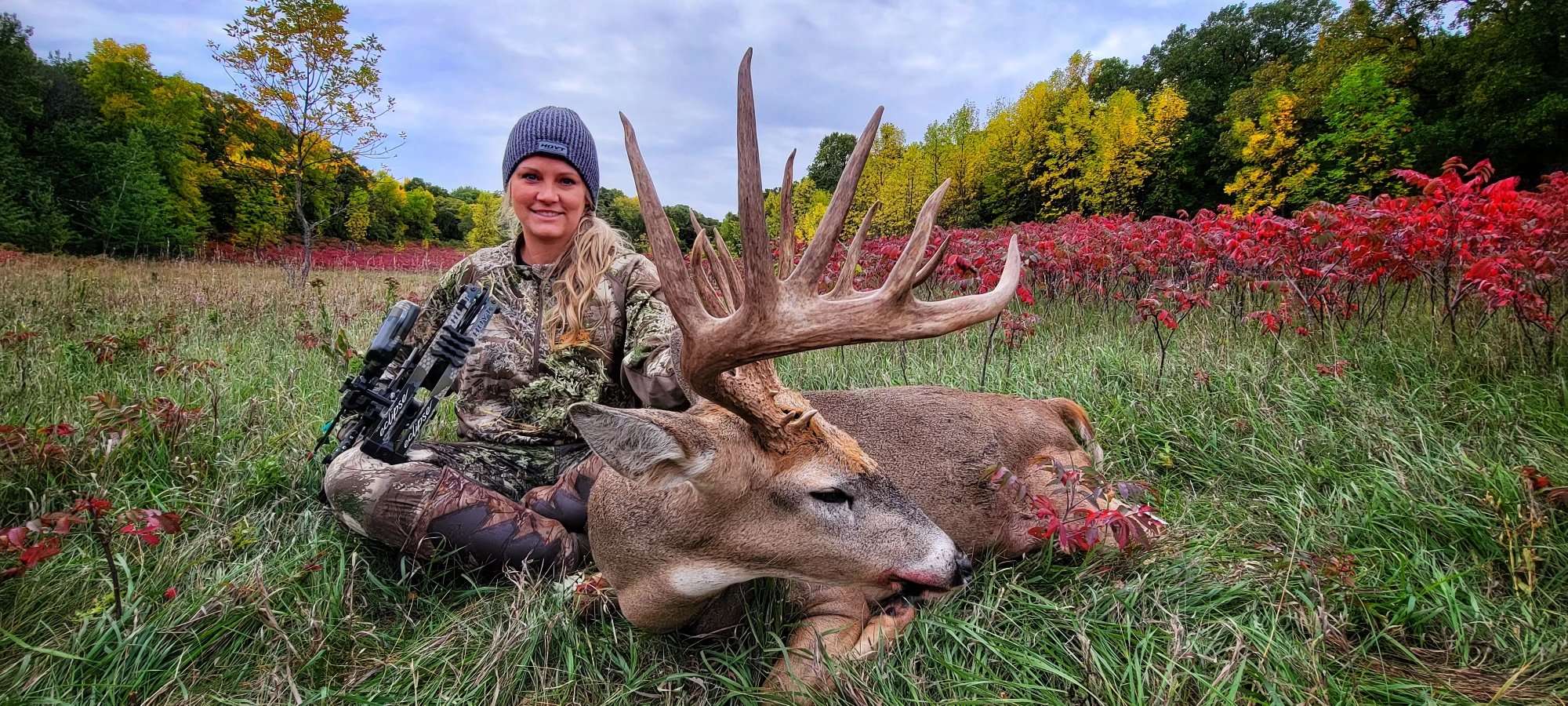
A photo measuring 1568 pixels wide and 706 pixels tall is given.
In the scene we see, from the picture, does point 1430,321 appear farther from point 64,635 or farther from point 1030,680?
point 64,635

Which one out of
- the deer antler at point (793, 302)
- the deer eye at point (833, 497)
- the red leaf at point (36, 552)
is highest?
the deer antler at point (793, 302)

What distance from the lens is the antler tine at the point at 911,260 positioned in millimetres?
1597

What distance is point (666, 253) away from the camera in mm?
1607

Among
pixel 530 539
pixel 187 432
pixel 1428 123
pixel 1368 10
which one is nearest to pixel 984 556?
pixel 530 539

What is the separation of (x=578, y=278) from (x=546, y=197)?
1.25 ft

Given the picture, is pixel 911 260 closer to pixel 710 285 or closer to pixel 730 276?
pixel 710 285

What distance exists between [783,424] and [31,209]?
30.8 meters

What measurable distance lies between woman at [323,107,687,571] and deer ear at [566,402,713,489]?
0.76 metres

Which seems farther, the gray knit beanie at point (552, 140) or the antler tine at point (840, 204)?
the gray knit beanie at point (552, 140)

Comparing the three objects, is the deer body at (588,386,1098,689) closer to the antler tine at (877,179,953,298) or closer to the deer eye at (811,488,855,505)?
the deer eye at (811,488,855,505)

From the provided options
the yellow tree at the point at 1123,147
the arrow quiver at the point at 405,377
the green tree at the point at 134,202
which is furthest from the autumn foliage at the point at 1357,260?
the green tree at the point at 134,202

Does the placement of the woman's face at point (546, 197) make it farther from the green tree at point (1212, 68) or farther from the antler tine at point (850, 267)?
the green tree at point (1212, 68)

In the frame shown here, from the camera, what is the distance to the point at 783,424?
1.89 metres

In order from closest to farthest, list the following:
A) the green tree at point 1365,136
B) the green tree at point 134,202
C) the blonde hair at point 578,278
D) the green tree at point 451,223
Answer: the blonde hair at point 578,278
the green tree at point 1365,136
the green tree at point 134,202
the green tree at point 451,223
